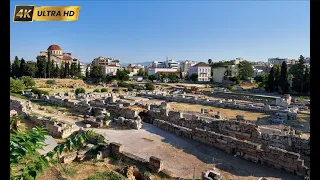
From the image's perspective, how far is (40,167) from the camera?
2973mm

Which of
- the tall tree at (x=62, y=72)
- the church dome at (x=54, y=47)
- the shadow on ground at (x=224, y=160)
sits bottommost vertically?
the shadow on ground at (x=224, y=160)

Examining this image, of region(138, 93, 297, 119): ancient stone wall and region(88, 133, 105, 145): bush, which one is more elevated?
region(138, 93, 297, 119): ancient stone wall

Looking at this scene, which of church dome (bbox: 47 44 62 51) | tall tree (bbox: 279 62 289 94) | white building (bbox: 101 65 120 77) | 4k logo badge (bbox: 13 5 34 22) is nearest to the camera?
4k logo badge (bbox: 13 5 34 22)

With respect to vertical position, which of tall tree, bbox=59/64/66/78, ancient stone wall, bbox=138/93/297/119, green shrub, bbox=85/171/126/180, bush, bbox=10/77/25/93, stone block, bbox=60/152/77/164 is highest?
tall tree, bbox=59/64/66/78

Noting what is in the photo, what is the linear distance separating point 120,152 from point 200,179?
4.15 m

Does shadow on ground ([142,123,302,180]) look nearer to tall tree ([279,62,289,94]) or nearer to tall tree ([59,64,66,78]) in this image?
tall tree ([279,62,289,94])

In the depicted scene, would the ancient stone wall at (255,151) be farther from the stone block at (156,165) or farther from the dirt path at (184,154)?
the stone block at (156,165)

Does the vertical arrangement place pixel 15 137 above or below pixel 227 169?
above

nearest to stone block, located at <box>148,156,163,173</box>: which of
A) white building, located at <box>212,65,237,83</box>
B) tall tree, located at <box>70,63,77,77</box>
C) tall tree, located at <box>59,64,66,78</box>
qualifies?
tall tree, located at <box>59,64,66,78</box>

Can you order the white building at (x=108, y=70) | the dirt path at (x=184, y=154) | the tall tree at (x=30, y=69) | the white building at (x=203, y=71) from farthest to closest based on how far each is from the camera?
the white building at (x=108, y=70) → the white building at (x=203, y=71) → the tall tree at (x=30, y=69) → the dirt path at (x=184, y=154)

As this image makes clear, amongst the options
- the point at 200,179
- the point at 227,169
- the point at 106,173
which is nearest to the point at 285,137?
the point at 227,169

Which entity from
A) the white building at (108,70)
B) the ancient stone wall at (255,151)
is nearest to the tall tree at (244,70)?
the white building at (108,70)

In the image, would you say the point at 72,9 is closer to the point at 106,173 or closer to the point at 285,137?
the point at 106,173

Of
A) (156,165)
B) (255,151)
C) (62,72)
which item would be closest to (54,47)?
(62,72)
